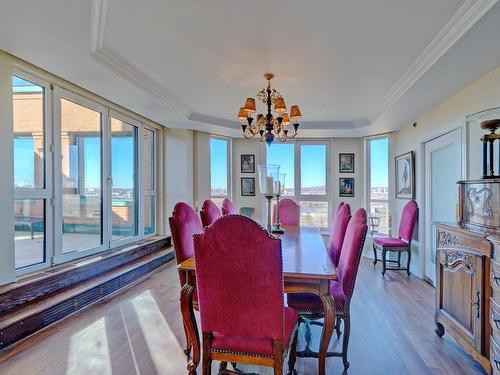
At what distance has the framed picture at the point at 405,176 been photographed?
4441mm

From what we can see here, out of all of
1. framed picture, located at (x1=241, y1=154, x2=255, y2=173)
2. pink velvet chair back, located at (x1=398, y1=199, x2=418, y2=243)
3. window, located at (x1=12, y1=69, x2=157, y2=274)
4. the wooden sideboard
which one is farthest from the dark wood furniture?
framed picture, located at (x1=241, y1=154, x2=255, y2=173)

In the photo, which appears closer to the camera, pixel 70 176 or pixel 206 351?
pixel 206 351

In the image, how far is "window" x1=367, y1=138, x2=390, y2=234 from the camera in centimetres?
552

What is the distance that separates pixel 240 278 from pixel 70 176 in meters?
2.91

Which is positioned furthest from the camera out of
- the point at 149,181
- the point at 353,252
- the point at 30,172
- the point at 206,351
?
the point at 149,181

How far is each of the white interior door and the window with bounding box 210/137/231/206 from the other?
141 inches

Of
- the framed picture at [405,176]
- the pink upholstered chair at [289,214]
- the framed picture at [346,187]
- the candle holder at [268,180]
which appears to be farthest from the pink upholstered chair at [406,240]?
the candle holder at [268,180]

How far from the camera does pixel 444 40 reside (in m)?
2.16

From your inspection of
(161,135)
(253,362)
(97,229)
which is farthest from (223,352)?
(161,135)

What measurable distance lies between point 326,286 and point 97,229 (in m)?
3.26

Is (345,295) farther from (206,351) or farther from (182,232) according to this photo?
(182,232)

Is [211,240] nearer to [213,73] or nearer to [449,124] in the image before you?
[213,73]

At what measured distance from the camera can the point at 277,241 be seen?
4.46ft

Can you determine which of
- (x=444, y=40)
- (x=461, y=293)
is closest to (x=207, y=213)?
(x=461, y=293)
